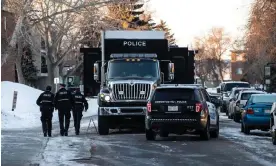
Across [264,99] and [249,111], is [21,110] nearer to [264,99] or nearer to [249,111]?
[264,99]

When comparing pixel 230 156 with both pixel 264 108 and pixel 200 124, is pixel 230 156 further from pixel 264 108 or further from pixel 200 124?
pixel 264 108

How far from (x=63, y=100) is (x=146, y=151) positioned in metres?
5.58

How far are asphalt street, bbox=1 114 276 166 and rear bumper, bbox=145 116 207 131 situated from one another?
0.44 metres

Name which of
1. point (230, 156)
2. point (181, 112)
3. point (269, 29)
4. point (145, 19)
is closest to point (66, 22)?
point (269, 29)

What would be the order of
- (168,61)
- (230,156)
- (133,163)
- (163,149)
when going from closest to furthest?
(133,163), (230,156), (163,149), (168,61)

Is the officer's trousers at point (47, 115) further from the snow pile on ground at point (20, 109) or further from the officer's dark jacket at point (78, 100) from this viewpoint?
the snow pile on ground at point (20, 109)

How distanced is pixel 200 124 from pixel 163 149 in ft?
8.18

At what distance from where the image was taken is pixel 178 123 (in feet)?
59.9

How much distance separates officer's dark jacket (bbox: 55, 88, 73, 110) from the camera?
20359 millimetres

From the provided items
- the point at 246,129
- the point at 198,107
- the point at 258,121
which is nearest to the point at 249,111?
the point at 258,121

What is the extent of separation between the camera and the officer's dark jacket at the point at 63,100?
66.8 ft

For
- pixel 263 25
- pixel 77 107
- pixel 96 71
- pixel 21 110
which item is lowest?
pixel 21 110

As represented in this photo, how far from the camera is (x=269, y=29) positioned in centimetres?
3562

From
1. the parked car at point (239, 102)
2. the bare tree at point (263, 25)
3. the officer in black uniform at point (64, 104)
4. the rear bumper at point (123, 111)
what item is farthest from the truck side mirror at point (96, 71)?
the bare tree at point (263, 25)
